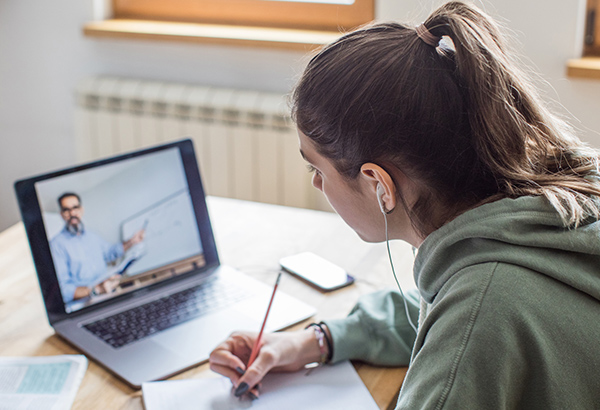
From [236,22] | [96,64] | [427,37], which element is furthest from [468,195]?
[96,64]

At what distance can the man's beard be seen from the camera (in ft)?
3.74

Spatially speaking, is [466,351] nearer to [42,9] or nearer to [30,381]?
[30,381]

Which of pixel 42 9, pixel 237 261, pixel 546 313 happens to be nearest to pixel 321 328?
pixel 237 261

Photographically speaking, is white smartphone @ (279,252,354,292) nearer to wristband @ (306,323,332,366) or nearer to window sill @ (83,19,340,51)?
wristband @ (306,323,332,366)

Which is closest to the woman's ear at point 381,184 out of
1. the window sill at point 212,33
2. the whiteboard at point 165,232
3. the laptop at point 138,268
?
the laptop at point 138,268

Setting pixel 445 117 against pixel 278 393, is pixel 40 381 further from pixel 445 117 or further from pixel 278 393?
pixel 445 117

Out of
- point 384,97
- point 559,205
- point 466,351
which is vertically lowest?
point 466,351

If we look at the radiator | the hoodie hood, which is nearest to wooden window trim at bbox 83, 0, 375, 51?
the radiator

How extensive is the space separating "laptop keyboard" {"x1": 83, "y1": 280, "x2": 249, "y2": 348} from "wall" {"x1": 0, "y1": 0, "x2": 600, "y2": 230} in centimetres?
114

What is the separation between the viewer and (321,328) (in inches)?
42.3

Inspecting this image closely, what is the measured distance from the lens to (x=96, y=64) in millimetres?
2602

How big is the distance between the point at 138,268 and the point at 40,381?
0.91ft

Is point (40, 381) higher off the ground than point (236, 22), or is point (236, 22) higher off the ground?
point (236, 22)

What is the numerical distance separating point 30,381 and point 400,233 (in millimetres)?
586
